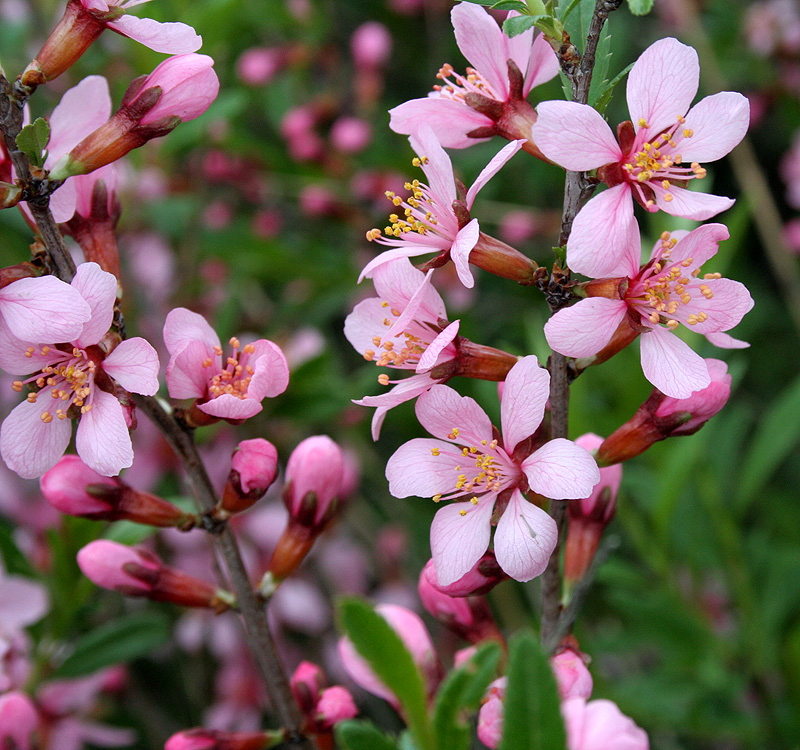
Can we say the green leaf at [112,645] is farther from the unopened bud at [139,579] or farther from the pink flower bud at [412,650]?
the pink flower bud at [412,650]

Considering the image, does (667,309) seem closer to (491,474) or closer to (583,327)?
(583,327)

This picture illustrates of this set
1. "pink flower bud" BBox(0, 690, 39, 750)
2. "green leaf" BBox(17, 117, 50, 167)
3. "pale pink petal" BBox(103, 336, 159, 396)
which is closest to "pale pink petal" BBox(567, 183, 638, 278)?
"pale pink petal" BBox(103, 336, 159, 396)

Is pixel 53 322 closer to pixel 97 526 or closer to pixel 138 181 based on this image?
pixel 97 526

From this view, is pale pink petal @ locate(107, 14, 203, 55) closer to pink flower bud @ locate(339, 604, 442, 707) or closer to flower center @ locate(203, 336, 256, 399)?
flower center @ locate(203, 336, 256, 399)

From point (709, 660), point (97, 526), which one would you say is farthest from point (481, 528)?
point (709, 660)

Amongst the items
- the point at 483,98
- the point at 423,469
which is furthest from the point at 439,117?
the point at 423,469

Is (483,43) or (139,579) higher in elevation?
(483,43)
